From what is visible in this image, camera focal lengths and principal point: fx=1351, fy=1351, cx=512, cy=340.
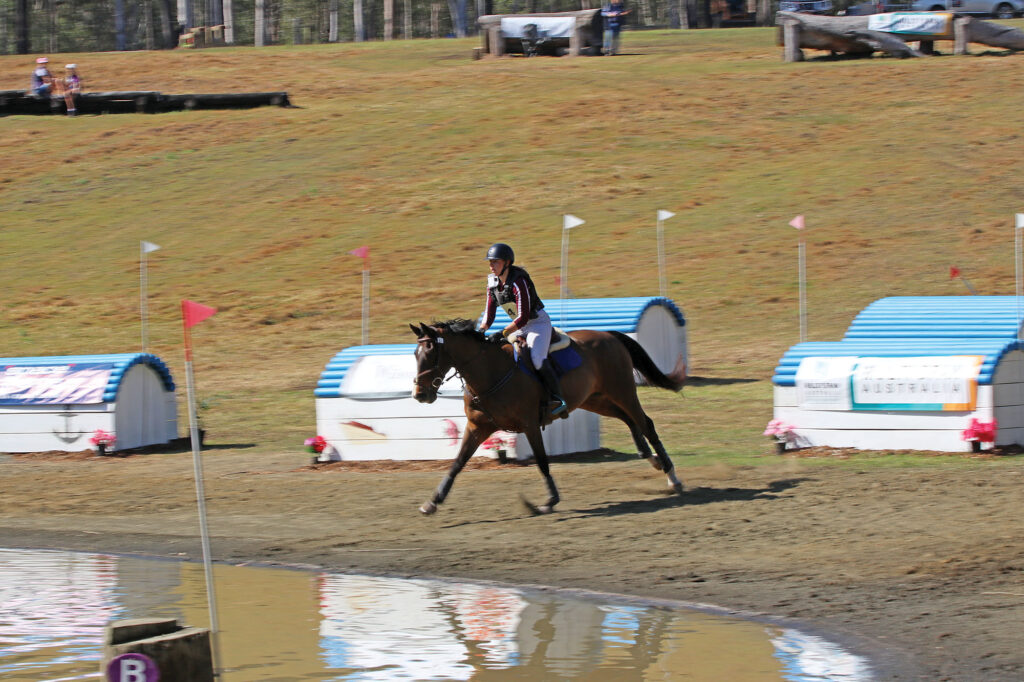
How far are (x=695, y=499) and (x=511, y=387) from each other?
6.58 feet

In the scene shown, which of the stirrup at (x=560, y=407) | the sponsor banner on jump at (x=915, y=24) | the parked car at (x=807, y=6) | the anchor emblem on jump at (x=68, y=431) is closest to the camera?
the stirrup at (x=560, y=407)

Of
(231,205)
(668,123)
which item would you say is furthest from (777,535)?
(668,123)

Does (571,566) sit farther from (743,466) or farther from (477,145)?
(477,145)

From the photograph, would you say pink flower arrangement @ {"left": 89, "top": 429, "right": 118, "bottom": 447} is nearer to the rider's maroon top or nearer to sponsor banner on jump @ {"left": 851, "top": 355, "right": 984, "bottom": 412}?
the rider's maroon top

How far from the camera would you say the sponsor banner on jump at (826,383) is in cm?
1458

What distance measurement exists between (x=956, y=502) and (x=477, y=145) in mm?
29354

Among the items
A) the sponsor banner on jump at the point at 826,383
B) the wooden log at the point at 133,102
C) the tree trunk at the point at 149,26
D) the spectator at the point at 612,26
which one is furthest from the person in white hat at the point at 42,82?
the tree trunk at the point at 149,26

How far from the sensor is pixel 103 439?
17.6 meters

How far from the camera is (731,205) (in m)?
32.5

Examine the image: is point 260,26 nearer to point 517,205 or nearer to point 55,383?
point 517,205

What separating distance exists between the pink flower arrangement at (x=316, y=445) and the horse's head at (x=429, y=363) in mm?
4672

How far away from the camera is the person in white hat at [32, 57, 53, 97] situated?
4625 cm

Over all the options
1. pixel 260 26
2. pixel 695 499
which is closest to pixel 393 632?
pixel 695 499

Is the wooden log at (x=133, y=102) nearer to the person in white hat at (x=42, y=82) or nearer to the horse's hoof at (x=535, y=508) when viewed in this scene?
the person in white hat at (x=42, y=82)
